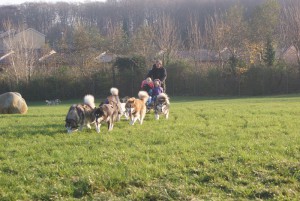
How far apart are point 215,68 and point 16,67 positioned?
762 inches

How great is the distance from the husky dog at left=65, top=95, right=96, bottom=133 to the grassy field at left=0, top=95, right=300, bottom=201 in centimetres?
34

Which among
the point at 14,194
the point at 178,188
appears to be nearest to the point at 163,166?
the point at 178,188

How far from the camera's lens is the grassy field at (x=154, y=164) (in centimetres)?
465

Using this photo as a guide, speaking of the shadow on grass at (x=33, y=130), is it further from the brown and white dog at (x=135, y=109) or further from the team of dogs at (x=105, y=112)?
the brown and white dog at (x=135, y=109)

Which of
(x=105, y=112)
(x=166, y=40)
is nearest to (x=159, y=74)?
(x=105, y=112)

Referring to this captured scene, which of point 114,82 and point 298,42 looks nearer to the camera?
point 114,82

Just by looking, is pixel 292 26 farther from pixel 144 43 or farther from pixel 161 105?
pixel 161 105

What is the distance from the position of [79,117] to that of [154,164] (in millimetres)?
3824

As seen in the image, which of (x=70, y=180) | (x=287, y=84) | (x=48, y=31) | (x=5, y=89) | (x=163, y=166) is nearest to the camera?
(x=70, y=180)

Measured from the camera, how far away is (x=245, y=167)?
5.41 m

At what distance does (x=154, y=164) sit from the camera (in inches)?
223

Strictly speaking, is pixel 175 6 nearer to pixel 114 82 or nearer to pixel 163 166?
pixel 114 82

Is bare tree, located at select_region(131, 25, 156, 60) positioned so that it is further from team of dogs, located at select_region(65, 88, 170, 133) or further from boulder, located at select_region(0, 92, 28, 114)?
team of dogs, located at select_region(65, 88, 170, 133)

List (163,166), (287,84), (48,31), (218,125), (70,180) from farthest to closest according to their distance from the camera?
(48,31) < (287,84) < (218,125) < (163,166) < (70,180)
